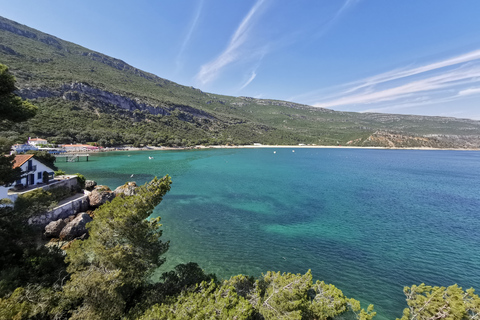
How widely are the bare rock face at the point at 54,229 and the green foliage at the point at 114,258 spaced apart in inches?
494

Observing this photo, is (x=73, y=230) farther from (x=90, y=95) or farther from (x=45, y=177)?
(x=90, y=95)

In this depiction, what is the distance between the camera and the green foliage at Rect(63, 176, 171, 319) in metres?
7.03

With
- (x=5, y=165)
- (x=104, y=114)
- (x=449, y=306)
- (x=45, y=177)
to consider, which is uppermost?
(x=104, y=114)

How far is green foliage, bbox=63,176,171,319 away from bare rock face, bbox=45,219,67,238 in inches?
494

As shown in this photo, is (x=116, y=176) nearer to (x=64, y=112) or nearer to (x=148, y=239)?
(x=148, y=239)

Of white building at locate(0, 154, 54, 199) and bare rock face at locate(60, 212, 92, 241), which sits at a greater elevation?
white building at locate(0, 154, 54, 199)

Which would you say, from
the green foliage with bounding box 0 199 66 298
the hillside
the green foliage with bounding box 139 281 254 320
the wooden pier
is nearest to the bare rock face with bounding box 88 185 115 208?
the green foliage with bounding box 0 199 66 298

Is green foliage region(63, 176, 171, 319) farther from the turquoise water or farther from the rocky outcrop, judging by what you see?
the rocky outcrop

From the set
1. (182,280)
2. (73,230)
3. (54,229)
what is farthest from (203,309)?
(54,229)

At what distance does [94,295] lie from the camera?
7.06m

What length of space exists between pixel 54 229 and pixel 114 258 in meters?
15.3

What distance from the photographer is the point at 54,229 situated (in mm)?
17297

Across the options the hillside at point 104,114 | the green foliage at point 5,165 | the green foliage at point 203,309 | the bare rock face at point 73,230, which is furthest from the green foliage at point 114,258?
the hillside at point 104,114

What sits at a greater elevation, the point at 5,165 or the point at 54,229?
the point at 5,165
